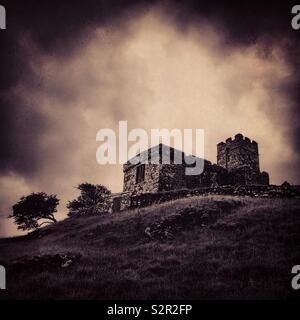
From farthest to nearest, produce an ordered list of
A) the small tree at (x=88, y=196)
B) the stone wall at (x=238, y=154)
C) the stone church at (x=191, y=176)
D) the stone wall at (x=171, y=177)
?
the small tree at (x=88, y=196), the stone wall at (x=238, y=154), the stone church at (x=191, y=176), the stone wall at (x=171, y=177)

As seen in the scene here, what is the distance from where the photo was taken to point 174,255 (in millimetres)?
17922

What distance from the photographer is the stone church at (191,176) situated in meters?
35.8

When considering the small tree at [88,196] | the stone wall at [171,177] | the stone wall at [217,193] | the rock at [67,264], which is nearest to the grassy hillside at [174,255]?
the rock at [67,264]

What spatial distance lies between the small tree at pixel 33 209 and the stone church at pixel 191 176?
13.8 m

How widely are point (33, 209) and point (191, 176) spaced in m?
23.4

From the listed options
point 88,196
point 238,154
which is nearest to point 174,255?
point 238,154

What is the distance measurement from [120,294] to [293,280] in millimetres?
7508

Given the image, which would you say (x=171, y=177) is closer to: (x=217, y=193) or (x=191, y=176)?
(x=191, y=176)

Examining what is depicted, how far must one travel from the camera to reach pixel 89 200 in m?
51.8

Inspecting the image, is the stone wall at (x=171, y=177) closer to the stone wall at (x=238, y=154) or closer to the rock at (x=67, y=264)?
the stone wall at (x=238, y=154)

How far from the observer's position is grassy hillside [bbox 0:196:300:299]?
14023mm
